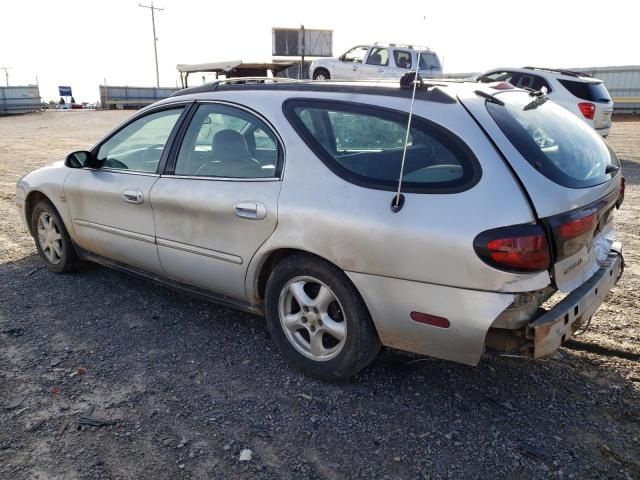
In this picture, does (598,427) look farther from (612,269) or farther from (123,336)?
(123,336)

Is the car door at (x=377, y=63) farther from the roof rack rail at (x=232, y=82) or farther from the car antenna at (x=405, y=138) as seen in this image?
the car antenna at (x=405, y=138)

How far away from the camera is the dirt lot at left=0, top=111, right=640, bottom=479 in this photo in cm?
249

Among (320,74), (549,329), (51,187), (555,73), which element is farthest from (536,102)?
(320,74)

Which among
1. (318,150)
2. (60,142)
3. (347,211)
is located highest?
(318,150)

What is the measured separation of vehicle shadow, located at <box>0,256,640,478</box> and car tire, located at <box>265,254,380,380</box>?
0.54ft

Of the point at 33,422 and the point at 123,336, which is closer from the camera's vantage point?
the point at 33,422

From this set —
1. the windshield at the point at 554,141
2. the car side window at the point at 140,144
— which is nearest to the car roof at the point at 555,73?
the windshield at the point at 554,141

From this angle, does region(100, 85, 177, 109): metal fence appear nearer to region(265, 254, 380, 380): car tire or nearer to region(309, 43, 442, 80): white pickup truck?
region(309, 43, 442, 80): white pickup truck

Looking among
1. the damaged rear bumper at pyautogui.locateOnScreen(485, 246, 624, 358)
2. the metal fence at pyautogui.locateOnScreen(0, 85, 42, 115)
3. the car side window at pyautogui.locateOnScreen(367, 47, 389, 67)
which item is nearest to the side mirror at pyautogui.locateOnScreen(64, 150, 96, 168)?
the damaged rear bumper at pyautogui.locateOnScreen(485, 246, 624, 358)

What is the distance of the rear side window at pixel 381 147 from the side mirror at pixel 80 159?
6.46 ft

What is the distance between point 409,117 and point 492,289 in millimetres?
972

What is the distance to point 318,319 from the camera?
3.04 meters

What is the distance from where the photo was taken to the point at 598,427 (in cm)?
271

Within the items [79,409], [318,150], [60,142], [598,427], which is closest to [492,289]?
[598,427]
